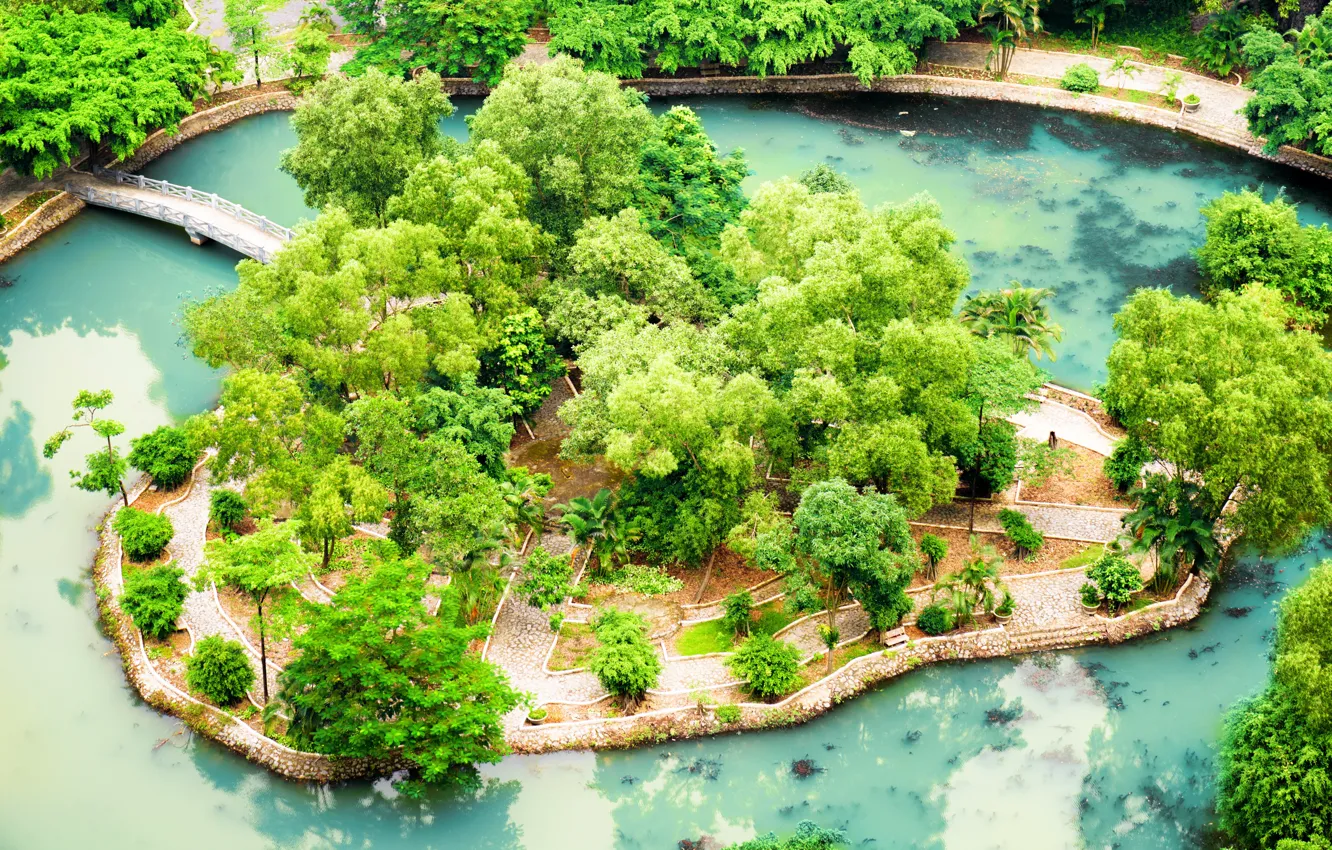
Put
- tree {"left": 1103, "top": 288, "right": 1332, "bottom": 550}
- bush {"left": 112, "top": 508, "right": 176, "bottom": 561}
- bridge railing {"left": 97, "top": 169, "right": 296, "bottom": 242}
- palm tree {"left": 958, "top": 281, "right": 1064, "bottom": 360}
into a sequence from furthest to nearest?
bridge railing {"left": 97, "top": 169, "right": 296, "bottom": 242} → palm tree {"left": 958, "top": 281, "right": 1064, "bottom": 360} → bush {"left": 112, "top": 508, "right": 176, "bottom": 561} → tree {"left": 1103, "top": 288, "right": 1332, "bottom": 550}

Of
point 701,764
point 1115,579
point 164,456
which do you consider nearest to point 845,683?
point 701,764

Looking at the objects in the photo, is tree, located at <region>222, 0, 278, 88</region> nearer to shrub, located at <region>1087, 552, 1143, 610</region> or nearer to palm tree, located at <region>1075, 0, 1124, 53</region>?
palm tree, located at <region>1075, 0, 1124, 53</region>

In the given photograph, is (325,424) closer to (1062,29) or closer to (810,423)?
(810,423)

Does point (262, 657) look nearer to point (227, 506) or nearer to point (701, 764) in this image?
point (227, 506)

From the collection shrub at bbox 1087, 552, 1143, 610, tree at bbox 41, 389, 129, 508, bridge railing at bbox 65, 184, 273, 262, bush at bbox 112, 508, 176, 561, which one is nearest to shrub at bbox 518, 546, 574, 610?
bush at bbox 112, 508, 176, 561

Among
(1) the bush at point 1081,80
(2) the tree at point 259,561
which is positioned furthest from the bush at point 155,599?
(1) the bush at point 1081,80

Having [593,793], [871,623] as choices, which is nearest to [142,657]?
[593,793]

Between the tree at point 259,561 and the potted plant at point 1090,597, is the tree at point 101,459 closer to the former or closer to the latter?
the tree at point 259,561
